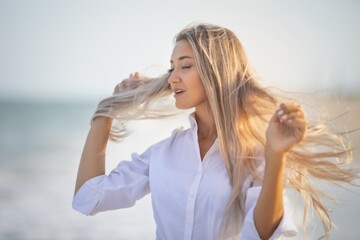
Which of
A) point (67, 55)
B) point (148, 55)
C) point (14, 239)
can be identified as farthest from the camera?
Result: point (67, 55)

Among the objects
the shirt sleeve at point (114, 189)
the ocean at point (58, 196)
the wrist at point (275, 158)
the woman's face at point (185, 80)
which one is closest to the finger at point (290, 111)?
the wrist at point (275, 158)

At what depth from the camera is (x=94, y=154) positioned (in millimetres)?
3234

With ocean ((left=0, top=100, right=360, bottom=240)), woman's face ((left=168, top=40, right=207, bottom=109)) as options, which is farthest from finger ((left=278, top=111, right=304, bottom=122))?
ocean ((left=0, top=100, right=360, bottom=240))

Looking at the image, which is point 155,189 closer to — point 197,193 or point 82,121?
point 197,193

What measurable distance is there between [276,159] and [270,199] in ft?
0.66

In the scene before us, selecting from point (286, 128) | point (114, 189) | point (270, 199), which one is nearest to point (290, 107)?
point (286, 128)

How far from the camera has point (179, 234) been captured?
296 centimetres

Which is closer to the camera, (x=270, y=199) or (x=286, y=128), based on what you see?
(x=286, y=128)

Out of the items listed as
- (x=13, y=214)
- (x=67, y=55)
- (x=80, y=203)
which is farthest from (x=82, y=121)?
(x=80, y=203)

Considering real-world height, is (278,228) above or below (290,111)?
below

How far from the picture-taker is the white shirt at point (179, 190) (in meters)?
2.86

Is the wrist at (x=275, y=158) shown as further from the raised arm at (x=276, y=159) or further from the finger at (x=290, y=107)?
the finger at (x=290, y=107)

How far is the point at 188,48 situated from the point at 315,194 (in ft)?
3.14

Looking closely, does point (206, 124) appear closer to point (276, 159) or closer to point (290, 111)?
point (276, 159)
